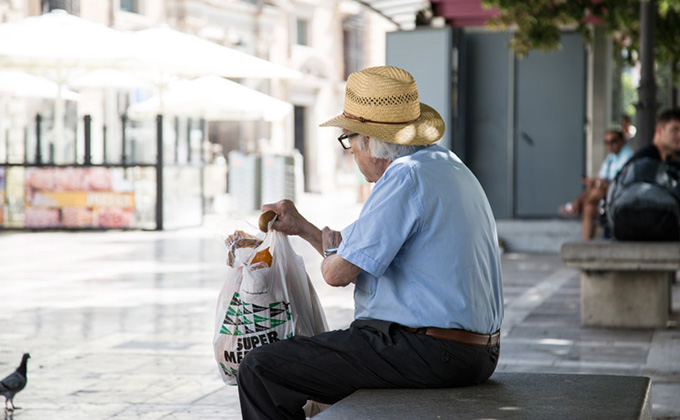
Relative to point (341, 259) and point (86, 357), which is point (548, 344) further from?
point (341, 259)

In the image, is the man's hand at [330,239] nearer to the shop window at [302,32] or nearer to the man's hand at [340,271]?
the man's hand at [340,271]

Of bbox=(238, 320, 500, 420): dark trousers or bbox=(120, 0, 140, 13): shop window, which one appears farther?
bbox=(120, 0, 140, 13): shop window

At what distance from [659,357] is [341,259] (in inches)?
159

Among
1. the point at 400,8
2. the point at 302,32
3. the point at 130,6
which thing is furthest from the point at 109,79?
the point at 302,32

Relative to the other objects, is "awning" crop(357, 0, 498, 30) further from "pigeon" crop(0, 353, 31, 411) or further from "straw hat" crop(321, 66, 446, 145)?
"straw hat" crop(321, 66, 446, 145)

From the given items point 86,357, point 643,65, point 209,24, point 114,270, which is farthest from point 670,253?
point 209,24

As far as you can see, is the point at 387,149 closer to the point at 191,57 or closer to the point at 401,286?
the point at 401,286

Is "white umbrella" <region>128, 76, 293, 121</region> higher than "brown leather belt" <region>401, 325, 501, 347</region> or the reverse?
higher

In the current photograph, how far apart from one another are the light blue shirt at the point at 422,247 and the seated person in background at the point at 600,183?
918cm

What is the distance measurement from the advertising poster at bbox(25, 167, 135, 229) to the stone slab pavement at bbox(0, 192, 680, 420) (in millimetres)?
3085

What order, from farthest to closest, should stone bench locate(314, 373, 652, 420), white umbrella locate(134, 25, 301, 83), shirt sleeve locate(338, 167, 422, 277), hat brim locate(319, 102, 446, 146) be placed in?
1. white umbrella locate(134, 25, 301, 83)
2. hat brim locate(319, 102, 446, 146)
3. shirt sleeve locate(338, 167, 422, 277)
4. stone bench locate(314, 373, 652, 420)

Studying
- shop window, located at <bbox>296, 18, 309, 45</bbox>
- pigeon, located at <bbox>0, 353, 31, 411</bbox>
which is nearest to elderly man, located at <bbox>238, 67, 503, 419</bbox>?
pigeon, located at <bbox>0, 353, 31, 411</bbox>

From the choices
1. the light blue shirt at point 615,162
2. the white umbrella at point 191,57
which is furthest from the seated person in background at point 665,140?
the white umbrella at point 191,57

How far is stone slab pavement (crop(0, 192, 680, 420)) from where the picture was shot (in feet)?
18.1
